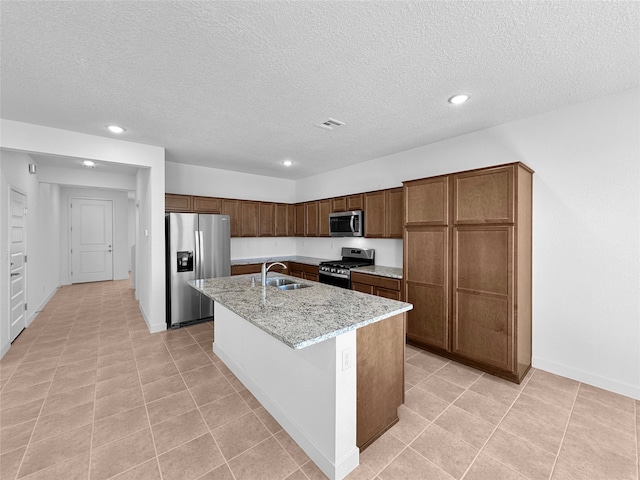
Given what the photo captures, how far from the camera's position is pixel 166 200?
4520 mm

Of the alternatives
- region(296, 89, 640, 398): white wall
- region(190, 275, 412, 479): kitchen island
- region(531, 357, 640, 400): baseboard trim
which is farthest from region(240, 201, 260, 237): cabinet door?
region(531, 357, 640, 400): baseboard trim

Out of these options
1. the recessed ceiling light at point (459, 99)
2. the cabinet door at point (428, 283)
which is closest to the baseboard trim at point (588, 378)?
the cabinet door at point (428, 283)

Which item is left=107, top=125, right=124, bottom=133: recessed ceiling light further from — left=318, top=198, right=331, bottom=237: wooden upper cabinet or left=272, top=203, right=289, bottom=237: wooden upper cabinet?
left=318, top=198, right=331, bottom=237: wooden upper cabinet

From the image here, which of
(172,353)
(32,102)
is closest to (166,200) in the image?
(32,102)

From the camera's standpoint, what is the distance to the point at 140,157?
151 inches

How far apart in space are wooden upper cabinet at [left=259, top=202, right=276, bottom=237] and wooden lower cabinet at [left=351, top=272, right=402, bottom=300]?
2313mm

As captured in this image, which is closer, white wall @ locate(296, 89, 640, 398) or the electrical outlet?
the electrical outlet

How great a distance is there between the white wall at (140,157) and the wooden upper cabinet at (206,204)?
0.76m

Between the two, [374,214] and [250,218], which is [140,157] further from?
[374,214]

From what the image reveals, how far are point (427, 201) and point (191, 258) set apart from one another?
11.7ft

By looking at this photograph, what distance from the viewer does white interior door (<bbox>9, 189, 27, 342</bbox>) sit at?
3.55 meters

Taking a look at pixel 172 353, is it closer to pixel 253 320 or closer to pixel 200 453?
pixel 200 453

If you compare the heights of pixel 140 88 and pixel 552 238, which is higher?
pixel 140 88

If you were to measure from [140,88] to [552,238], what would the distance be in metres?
4.17
